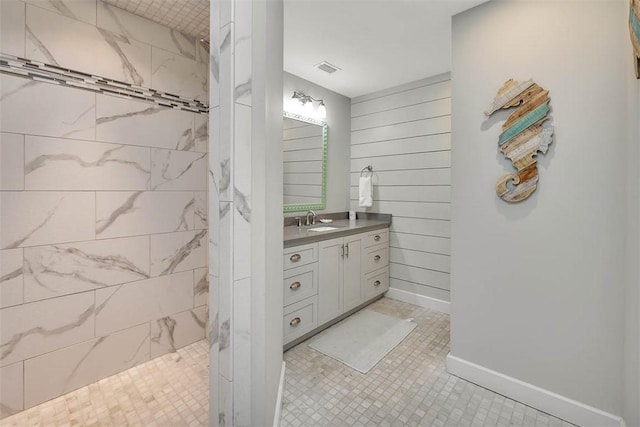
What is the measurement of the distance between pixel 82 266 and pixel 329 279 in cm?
175

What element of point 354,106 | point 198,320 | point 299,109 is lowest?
point 198,320

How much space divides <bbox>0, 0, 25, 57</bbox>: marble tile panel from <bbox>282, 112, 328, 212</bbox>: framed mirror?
1812 mm

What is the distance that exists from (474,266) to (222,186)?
163 cm

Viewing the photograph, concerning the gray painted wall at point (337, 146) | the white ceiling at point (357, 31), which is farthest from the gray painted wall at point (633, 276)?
the gray painted wall at point (337, 146)

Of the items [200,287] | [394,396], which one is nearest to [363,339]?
[394,396]

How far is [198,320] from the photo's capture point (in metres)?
2.40

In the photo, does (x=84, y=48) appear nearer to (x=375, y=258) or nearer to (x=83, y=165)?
(x=83, y=165)

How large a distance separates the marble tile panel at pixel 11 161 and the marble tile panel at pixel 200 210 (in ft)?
3.23

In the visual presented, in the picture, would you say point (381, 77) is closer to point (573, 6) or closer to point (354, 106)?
point (354, 106)

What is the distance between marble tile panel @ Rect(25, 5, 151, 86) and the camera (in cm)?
164

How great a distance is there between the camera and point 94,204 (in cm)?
187

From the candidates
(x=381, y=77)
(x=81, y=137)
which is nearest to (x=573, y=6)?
(x=381, y=77)

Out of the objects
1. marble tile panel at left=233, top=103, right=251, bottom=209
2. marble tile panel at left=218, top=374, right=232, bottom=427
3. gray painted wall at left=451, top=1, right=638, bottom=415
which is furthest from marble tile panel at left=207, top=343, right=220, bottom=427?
gray painted wall at left=451, top=1, right=638, bottom=415

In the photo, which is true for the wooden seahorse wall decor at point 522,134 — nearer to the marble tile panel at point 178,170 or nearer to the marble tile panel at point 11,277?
the marble tile panel at point 178,170
